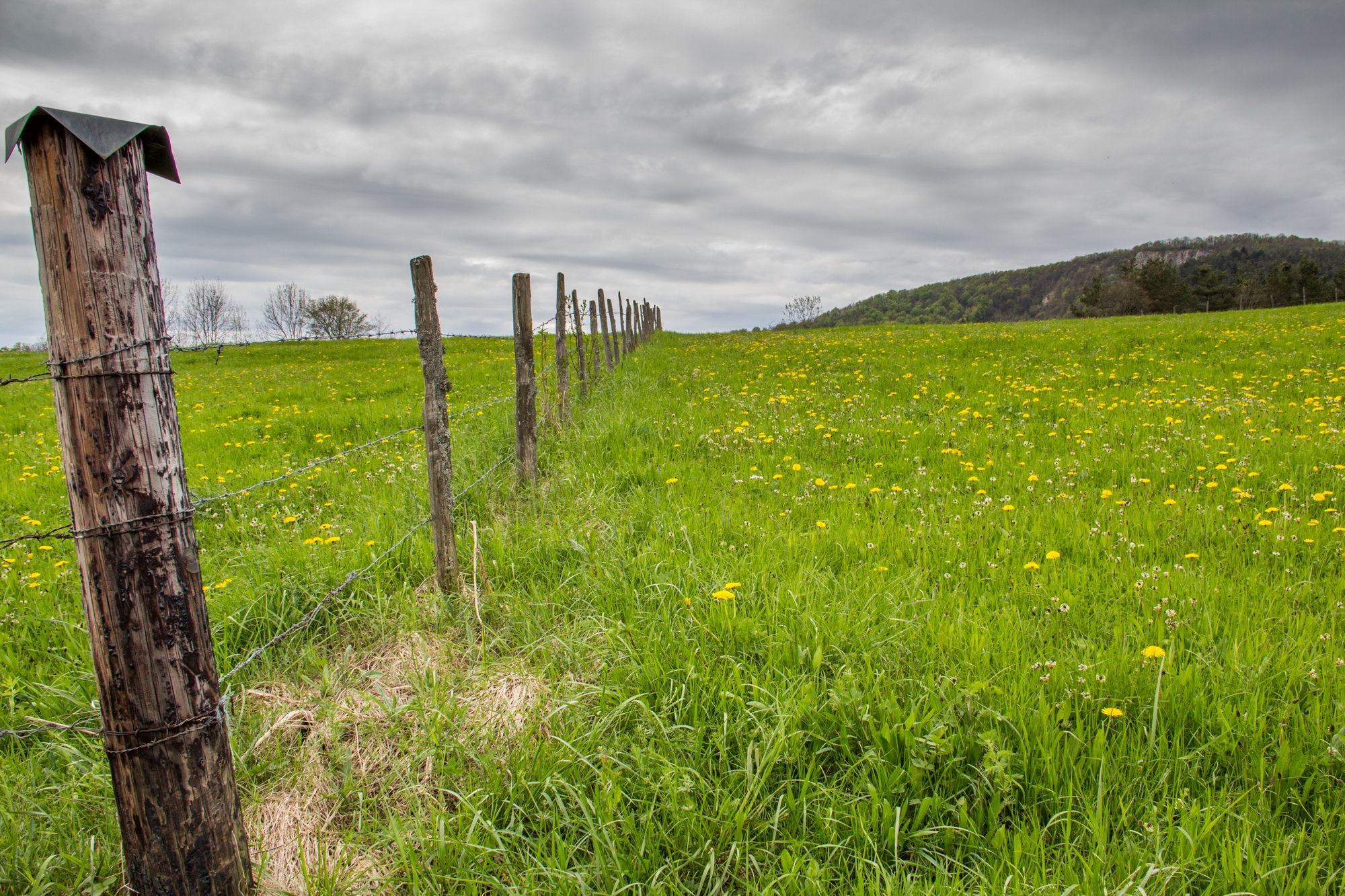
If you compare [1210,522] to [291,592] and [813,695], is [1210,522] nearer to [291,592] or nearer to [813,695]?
[813,695]

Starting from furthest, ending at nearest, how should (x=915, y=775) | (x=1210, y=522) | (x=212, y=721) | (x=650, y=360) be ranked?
(x=650, y=360) < (x=1210, y=522) < (x=915, y=775) < (x=212, y=721)

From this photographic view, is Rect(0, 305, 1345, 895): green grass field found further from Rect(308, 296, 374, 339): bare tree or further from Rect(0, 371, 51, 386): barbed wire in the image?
Rect(308, 296, 374, 339): bare tree

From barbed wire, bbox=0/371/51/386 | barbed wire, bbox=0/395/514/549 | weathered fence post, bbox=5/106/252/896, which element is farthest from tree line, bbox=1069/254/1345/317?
barbed wire, bbox=0/371/51/386

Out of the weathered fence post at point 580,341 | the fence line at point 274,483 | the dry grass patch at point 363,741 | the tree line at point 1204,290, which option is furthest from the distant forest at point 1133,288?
the dry grass patch at point 363,741

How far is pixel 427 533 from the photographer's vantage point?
4.55 meters

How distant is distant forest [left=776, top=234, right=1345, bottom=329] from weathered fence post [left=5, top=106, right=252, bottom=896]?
45.8 meters

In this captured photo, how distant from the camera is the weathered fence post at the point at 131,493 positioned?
1.67 meters

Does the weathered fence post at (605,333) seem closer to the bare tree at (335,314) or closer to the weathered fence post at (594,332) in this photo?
the weathered fence post at (594,332)

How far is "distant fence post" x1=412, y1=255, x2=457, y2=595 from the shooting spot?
146 inches

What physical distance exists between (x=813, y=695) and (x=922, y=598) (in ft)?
3.69

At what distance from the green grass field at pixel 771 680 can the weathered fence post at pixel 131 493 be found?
502mm

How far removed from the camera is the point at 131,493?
1.77 meters

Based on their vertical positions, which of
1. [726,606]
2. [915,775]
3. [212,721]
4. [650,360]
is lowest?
[915,775]

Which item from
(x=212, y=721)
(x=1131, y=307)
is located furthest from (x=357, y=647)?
(x=1131, y=307)
